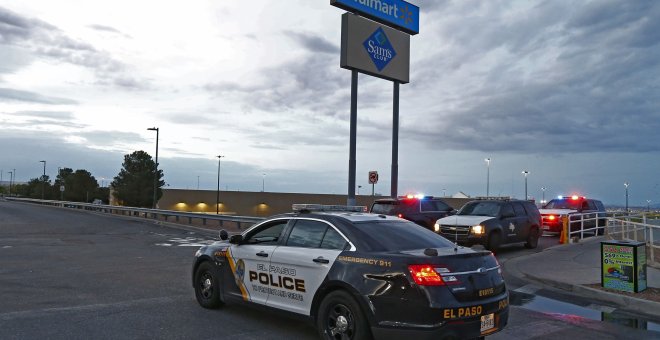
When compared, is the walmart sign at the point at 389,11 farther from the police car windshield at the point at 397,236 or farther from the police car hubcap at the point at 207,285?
the police car windshield at the point at 397,236

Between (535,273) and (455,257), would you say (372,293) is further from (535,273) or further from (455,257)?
(535,273)

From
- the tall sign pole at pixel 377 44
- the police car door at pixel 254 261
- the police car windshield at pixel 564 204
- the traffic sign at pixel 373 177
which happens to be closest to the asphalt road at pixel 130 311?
the police car door at pixel 254 261

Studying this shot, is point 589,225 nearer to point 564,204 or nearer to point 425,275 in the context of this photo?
point 564,204

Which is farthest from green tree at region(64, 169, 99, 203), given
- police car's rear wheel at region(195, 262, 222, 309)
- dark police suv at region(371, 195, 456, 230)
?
police car's rear wheel at region(195, 262, 222, 309)

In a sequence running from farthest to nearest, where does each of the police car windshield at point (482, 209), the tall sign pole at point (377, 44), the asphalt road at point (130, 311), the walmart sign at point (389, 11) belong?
the walmart sign at point (389, 11) < the tall sign pole at point (377, 44) < the police car windshield at point (482, 209) < the asphalt road at point (130, 311)

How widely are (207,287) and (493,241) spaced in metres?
10.1

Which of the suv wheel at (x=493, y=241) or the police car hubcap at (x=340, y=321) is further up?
the suv wheel at (x=493, y=241)

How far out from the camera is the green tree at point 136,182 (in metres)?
74.6

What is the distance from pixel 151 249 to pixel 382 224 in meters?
11.8

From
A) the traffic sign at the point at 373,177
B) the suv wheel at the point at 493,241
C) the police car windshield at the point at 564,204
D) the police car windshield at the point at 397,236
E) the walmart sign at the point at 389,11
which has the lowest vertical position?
the suv wheel at the point at 493,241

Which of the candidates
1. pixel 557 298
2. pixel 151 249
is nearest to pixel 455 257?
pixel 557 298

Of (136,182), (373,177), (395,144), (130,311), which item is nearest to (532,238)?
(373,177)

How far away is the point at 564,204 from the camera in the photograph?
24.7 m

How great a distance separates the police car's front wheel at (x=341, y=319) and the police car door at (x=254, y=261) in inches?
44.9
